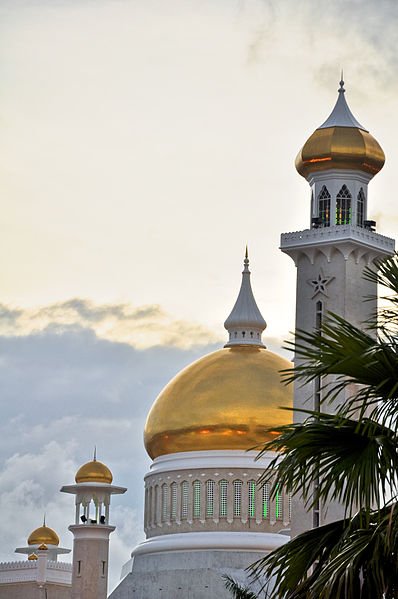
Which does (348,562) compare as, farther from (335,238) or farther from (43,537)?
(43,537)

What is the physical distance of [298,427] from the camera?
37.2 ft

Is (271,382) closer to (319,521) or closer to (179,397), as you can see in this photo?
(179,397)

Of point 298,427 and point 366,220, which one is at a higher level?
point 366,220

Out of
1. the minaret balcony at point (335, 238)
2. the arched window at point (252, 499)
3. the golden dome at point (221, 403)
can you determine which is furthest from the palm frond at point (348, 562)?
the arched window at point (252, 499)

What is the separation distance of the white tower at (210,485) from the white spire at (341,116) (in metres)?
11.5

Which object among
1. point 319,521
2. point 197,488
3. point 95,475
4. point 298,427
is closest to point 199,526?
point 197,488

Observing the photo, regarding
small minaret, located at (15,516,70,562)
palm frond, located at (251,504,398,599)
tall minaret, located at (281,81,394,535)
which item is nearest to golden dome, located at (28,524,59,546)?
small minaret, located at (15,516,70,562)

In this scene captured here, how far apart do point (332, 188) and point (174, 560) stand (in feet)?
52.9

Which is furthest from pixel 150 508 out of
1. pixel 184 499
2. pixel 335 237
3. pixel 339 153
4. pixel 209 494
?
pixel 339 153

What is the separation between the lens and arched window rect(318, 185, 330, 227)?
40.5m

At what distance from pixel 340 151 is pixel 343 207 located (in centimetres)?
138

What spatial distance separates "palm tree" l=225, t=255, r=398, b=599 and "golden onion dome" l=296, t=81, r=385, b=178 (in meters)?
29.0

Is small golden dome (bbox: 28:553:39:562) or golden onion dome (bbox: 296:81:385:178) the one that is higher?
golden onion dome (bbox: 296:81:385:178)

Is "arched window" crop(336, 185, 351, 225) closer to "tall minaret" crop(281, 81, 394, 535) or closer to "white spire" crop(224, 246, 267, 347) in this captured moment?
"tall minaret" crop(281, 81, 394, 535)
